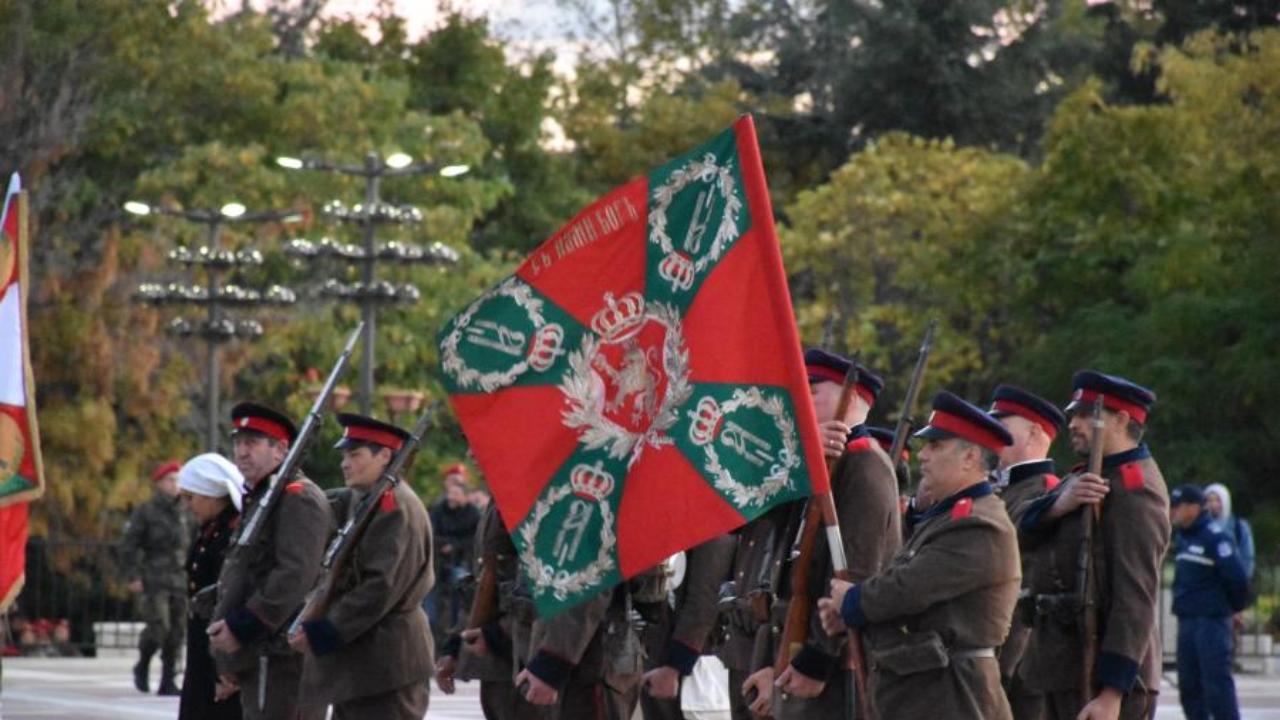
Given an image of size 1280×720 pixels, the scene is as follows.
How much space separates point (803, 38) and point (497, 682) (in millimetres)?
47752

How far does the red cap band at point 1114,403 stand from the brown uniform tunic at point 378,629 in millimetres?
2948

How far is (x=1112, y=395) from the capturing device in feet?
34.2

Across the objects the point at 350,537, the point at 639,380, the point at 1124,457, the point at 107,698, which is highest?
the point at 639,380

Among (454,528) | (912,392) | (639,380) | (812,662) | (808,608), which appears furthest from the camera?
(454,528)

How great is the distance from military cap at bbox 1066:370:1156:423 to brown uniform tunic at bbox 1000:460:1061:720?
0.45 m

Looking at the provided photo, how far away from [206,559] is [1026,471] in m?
3.94

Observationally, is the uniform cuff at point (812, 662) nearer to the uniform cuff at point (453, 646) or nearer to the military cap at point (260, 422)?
the uniform cuff at point (453, 646)

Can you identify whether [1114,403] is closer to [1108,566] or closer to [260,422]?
[1108,566]

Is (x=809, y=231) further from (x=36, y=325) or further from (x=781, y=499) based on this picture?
(x=781, y=499)

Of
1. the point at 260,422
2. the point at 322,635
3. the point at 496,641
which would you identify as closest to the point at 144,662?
the point at 260,422

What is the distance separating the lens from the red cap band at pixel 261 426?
12.2 meters

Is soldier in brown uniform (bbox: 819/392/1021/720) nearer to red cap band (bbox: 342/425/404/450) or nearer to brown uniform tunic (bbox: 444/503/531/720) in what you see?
brown uniform tunic (bbox: 444/503/531/720)

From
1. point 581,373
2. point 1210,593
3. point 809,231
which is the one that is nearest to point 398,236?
point 809,231

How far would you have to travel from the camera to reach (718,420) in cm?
831
